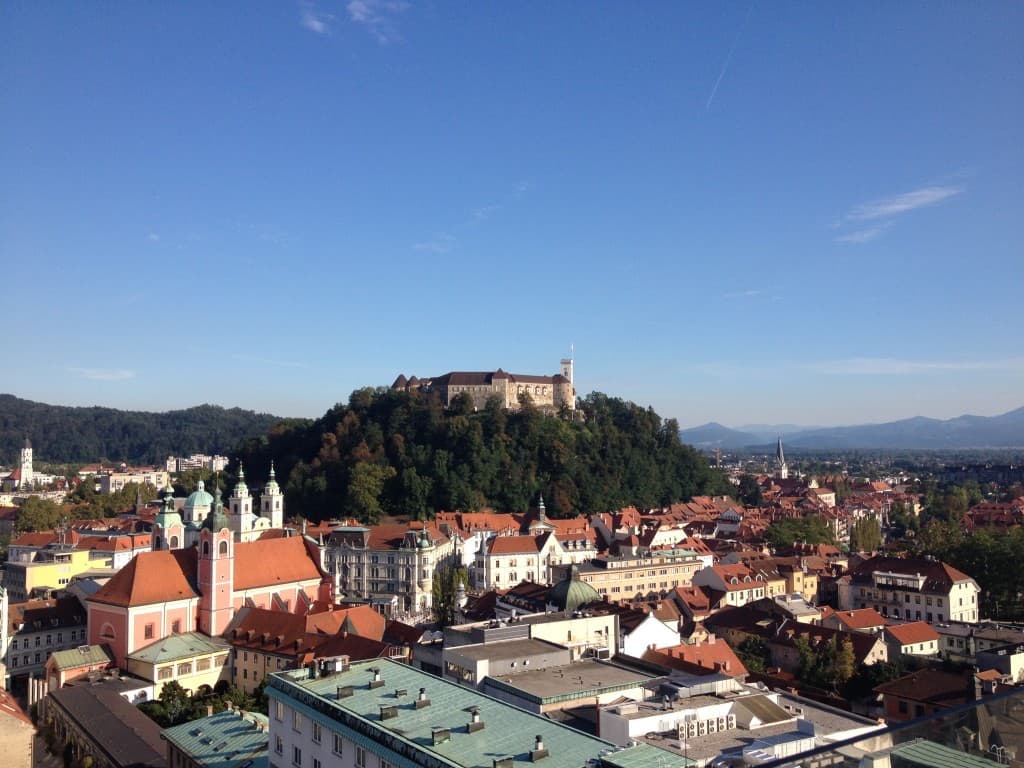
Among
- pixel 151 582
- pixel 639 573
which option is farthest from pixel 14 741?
pixel 639 573

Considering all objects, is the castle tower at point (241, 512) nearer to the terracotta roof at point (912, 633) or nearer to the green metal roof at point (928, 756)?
the terracotta roof at point (912, 633)

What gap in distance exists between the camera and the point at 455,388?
90875mm

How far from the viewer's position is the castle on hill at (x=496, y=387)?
90.8 m

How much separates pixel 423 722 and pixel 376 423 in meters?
61.9

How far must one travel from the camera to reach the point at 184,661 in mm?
33938

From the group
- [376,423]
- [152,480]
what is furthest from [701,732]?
[152,480]

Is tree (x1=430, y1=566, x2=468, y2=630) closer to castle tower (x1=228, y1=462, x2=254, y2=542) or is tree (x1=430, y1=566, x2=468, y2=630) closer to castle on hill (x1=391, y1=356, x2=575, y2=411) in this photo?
castle tower (x1=228, y1=462, x2=254, y2=542)

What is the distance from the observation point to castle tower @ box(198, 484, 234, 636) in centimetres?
3666

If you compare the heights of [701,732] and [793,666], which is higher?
[701,732]

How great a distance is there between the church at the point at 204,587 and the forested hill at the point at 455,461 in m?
25.8

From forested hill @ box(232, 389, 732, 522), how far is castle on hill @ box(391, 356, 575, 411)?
28.2 feet

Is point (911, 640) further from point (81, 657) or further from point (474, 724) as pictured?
point (81, 657)

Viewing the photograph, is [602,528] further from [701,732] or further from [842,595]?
[701,732]

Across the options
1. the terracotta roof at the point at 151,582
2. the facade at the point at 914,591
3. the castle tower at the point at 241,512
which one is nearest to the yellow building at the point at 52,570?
the castle tower at the point at 241,512
